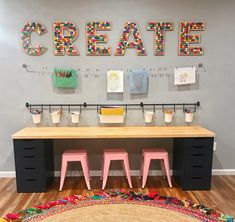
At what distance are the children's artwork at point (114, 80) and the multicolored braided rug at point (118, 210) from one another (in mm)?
1351

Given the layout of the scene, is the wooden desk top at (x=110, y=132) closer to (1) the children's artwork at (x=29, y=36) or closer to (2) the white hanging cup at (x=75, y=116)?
(2) the white hanging cup at (x=75, y=116)

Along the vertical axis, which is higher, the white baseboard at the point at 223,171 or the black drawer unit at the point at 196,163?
the black drawer unit at the point at 196,163

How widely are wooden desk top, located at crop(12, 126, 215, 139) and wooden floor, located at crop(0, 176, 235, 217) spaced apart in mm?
685

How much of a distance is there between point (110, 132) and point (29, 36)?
1.63 metres

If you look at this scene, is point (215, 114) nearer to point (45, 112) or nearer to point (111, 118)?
point (111, 118)

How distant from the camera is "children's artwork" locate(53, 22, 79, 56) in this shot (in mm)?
2898

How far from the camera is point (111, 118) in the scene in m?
2.96

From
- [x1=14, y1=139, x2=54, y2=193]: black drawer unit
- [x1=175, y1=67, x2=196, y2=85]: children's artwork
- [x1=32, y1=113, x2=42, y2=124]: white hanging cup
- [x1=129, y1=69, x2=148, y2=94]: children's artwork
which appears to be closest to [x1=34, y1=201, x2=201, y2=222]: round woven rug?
[x1=14, y1=139, x2=54, y2=193]: black drawer unit

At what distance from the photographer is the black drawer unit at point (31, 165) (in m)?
2.58

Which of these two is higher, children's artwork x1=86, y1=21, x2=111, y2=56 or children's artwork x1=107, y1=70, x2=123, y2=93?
children's artwork x1=86, y1=21, x2=111, y2=56

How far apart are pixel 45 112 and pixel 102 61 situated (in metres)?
1.04

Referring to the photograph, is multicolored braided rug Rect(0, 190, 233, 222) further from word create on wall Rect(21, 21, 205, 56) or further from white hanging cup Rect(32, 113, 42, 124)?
word create on wall Rect(21, 21, 205, 56)

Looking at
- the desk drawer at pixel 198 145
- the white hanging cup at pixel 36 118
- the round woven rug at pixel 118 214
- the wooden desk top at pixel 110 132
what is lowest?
the round woven rug at pixel 118 214

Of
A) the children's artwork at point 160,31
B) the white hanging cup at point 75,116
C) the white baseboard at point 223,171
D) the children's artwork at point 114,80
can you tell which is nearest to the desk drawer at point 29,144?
the white hanging cup at point 75,116
